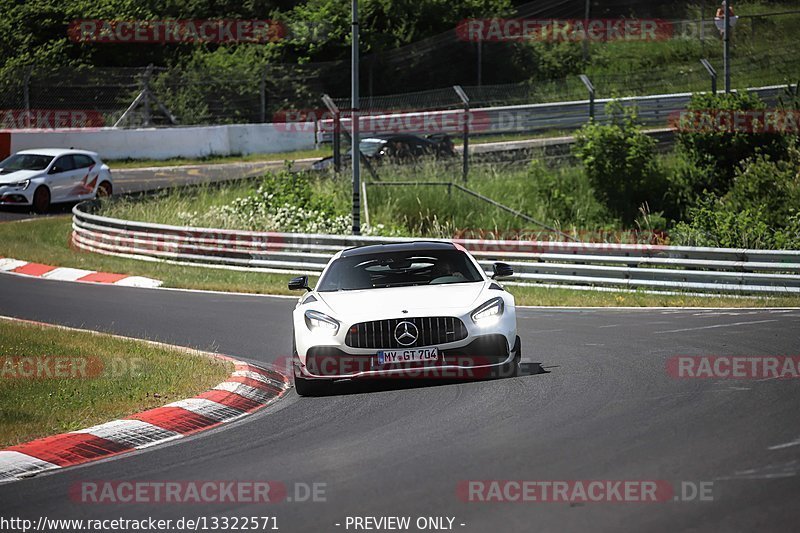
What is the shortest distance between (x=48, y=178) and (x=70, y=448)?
26107 mm

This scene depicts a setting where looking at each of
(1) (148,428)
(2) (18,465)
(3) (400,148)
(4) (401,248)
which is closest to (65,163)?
(3) (400,148)

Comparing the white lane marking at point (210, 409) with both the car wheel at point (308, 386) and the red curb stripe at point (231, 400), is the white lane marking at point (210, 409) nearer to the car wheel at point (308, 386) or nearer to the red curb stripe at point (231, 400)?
the red curb stripe at point (231, 400)

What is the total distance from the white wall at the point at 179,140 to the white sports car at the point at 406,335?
102 feet

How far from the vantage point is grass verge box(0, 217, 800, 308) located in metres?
19.1

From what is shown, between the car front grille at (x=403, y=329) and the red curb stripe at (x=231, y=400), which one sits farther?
the car front grille at (x=403, y=329)

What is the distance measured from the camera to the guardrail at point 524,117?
1446 inches

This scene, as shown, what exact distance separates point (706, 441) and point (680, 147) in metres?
25.6

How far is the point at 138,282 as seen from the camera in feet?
77.3

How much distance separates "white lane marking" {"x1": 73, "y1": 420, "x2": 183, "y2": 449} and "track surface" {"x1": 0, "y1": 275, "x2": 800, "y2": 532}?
29 centimetres

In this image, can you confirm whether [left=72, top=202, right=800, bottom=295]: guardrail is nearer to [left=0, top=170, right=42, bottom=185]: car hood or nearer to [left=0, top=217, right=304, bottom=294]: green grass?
[left=0, top=217, right=304, bottom=294]: green grass

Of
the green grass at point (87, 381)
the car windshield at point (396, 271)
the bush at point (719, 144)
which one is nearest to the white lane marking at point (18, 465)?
the green grass at point (87, 381)

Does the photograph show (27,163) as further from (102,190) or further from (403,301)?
(403,301)

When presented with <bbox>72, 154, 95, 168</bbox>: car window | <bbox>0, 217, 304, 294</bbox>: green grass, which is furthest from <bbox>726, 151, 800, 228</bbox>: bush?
<bbox>72, 154, 95, 168</bbox>: car window

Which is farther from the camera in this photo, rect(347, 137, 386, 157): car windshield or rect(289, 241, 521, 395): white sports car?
rect(347, 137, 386, 157): car windshield
